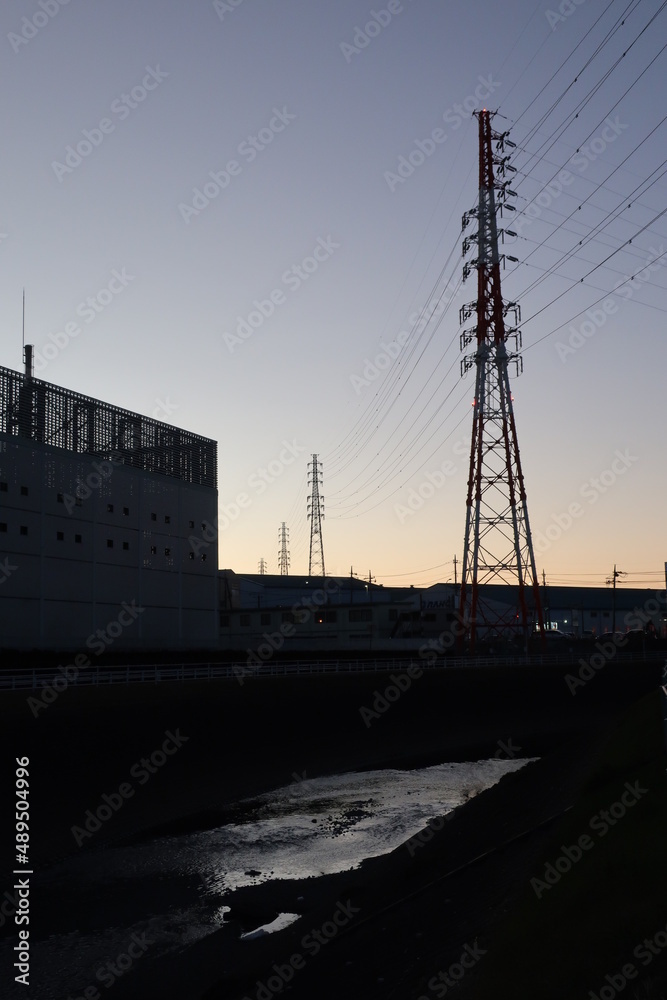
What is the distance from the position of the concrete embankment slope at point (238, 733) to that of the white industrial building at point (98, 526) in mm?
14329

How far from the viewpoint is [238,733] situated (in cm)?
3712

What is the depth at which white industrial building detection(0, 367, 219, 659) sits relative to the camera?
49.5 m

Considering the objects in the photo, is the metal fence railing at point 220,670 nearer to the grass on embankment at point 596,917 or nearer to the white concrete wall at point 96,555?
the white concrete wall at point 96,555

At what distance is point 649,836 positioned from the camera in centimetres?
1241

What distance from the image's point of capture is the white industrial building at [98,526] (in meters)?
49.5

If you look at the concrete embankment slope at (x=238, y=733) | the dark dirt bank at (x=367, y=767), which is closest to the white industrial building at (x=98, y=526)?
the concrete embankment slope at (x=238, y=733)

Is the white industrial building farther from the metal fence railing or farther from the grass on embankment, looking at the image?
the grass on embankment

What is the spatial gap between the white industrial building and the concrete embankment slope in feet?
47.0

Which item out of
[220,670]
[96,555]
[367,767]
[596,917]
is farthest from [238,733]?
[596,917]

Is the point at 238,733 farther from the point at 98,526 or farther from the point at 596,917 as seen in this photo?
the point at 596,917

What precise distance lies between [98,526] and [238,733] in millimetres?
22927

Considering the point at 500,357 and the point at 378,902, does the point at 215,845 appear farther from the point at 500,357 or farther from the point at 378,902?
the point at 500,357

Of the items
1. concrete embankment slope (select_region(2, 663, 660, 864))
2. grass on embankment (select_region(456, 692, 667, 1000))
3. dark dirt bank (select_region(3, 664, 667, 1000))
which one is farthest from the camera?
concrete embankment slope (select_region(2, 663, 660, 864))

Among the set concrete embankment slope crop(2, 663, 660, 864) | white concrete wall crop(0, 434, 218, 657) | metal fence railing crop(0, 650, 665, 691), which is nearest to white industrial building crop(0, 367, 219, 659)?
white concrete wall crop(0, 434, 218, 657)
